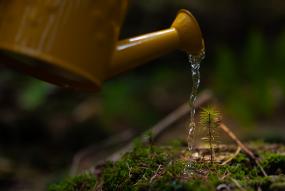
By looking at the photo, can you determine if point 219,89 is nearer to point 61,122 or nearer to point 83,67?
point 61,122

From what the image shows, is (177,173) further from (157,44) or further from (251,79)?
(251,79)

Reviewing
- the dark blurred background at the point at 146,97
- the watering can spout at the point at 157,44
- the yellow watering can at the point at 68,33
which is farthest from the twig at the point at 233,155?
the dark blurred background at the point at 146,97

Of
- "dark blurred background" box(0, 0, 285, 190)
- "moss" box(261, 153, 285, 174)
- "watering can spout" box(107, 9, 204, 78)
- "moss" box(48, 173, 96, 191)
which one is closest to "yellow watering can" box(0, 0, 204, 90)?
"watering can spout" box(107, 9, 204, 78)

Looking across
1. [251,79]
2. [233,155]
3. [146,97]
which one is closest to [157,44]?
[233,155]

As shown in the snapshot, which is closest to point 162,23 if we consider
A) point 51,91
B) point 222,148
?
point 51,91

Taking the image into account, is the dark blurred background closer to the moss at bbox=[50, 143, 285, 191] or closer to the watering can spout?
the moss at bbox=[50, 143, 285, 191]
